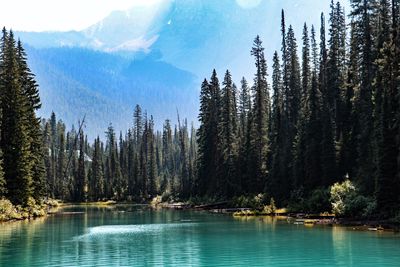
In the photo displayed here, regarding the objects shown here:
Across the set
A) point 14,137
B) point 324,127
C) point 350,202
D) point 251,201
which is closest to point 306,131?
point 324,127

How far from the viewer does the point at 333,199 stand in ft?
165

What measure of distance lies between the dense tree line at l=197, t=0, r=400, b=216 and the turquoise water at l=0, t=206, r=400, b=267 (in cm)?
1007

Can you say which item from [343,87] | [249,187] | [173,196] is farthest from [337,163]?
[173,196]

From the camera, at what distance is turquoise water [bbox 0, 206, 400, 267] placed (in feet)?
88.7

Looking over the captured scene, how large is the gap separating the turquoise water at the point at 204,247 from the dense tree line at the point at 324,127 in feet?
33.1

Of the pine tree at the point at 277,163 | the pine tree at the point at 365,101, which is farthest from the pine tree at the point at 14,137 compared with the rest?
the pine tree at the point at 365,101

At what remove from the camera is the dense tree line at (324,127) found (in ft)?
150

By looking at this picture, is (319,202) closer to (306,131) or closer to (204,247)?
(306,131)

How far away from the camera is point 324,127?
198ft

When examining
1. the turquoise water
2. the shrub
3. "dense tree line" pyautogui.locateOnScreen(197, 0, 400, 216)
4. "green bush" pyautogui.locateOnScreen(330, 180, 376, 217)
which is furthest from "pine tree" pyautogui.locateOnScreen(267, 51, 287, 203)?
the turquoise water

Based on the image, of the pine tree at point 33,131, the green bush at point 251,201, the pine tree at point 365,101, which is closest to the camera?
the pine tree at point 365,101

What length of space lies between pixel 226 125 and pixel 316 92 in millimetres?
28329

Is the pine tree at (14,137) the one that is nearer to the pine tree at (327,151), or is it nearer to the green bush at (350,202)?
the pine tree at (327,151)

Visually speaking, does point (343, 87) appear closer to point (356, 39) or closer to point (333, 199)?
point (356, 39)
